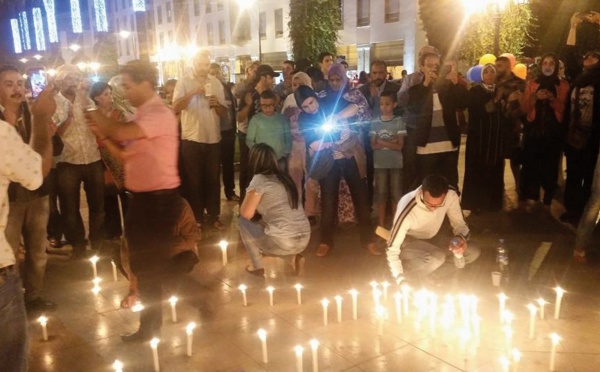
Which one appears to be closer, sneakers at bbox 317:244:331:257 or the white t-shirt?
sneakers at bbox 317:244:331:257

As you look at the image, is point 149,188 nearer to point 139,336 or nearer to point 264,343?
point 139,336

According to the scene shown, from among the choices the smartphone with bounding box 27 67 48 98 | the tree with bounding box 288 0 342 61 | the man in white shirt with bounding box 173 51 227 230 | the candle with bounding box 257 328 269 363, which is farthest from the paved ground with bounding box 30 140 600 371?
the tree with bounding box 288 0 342 61

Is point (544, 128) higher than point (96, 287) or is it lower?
higher

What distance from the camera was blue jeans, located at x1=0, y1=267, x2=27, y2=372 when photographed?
8.81 feet

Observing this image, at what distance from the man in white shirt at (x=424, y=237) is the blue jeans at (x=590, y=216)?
137 centimetres

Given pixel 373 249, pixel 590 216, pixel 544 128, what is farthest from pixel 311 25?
pixel 590 216

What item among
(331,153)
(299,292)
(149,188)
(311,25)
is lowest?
(299,292)

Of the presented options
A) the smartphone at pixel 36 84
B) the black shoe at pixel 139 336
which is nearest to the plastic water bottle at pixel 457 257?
the black shoe at pixel 139 336

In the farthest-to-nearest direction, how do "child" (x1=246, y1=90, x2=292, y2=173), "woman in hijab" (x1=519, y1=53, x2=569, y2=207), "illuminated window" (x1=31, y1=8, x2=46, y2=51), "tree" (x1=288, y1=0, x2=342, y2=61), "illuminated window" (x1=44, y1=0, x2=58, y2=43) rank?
"illuminated window" (x1=31, y1=8, x2=46, y2=51) < "illuminated window" (x1=44, y1=0, x2=58, y2=43) < "tree" (x1=288, y1=0, x2=342, y2=61) < "woman in hijab" (x1=519, y1=53, x2=569, y2=207) < "child" (x1=246, y1=90, x2=292, y2=173)

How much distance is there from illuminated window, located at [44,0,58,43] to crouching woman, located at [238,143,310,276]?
7004 cm

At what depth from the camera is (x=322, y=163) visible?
6.51 meters

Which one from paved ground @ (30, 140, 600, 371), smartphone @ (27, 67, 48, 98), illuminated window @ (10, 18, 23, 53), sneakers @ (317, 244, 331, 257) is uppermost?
illuminated window @ (10, 18, 23, 53)

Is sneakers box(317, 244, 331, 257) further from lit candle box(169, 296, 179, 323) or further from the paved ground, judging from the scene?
lit candle box(169, 296, 179, 323)

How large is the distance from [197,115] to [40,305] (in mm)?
3021
